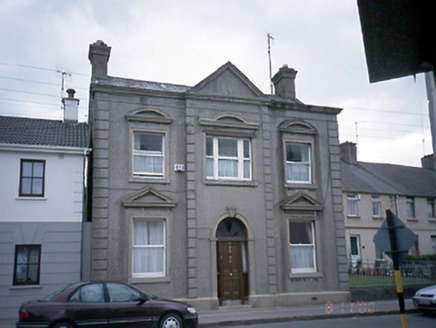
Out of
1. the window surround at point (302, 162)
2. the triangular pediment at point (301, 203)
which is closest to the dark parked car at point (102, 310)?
the triangular pediment at point (301, 203)

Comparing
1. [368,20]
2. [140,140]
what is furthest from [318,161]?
[368,20]

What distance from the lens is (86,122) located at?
843 inches

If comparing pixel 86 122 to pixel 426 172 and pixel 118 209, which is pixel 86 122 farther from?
pixel 426 172

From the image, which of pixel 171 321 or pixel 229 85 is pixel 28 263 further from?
pixel 229 85

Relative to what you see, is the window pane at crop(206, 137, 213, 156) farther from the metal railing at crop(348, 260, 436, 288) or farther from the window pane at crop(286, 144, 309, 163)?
the metal railing at crop(348, 260, 436, 288)

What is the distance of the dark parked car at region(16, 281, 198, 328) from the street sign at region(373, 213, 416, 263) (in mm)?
5908

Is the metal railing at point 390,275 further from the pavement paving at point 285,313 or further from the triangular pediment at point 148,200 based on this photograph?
the triangular pediment at point 148,200

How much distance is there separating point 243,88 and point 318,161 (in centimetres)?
470

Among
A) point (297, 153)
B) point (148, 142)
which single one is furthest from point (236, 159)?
point (148, 142)

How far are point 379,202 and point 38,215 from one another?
26.9 metres

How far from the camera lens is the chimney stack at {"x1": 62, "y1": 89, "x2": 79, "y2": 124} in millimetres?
20672

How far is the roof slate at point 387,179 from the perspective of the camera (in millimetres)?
36406

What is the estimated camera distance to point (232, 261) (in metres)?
19.3

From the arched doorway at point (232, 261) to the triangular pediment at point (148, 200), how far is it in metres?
2.54
